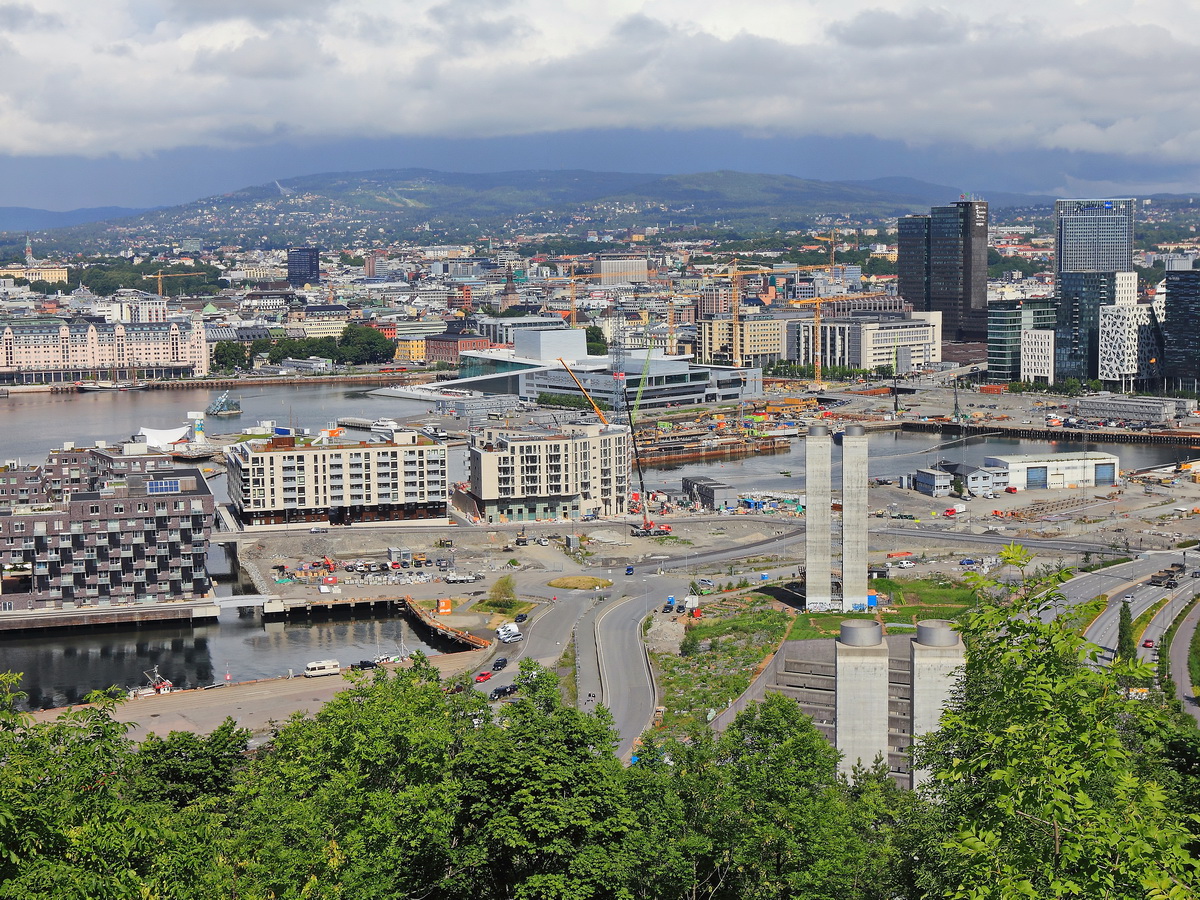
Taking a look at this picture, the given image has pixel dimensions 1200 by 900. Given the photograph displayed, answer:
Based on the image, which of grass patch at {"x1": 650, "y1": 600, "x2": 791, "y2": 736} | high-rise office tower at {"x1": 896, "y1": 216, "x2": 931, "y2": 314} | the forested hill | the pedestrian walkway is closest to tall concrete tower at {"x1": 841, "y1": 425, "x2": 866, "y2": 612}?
grass patch at {"x1": 650, "y1": 600, "x2": 791, "y2": 736}

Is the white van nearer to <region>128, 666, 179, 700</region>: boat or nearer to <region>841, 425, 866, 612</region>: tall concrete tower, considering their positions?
<region>128, 666, 179, 700</region>: boat

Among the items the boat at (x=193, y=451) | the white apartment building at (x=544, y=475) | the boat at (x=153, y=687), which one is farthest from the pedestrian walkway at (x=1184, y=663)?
the boat at (x=193, y=451)

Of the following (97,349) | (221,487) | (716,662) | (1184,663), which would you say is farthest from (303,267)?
(1184,663)

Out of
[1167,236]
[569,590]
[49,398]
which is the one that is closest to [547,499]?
Result: [569,590]

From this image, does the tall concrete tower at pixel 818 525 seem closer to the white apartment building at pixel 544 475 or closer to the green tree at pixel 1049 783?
the white apartment building at pixel 544 475

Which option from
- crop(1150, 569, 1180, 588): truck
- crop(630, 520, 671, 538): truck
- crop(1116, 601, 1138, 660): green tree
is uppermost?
crop(1116, 601, 1138, 660): green tree

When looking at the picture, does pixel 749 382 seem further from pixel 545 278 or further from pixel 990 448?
pixel 545 278
